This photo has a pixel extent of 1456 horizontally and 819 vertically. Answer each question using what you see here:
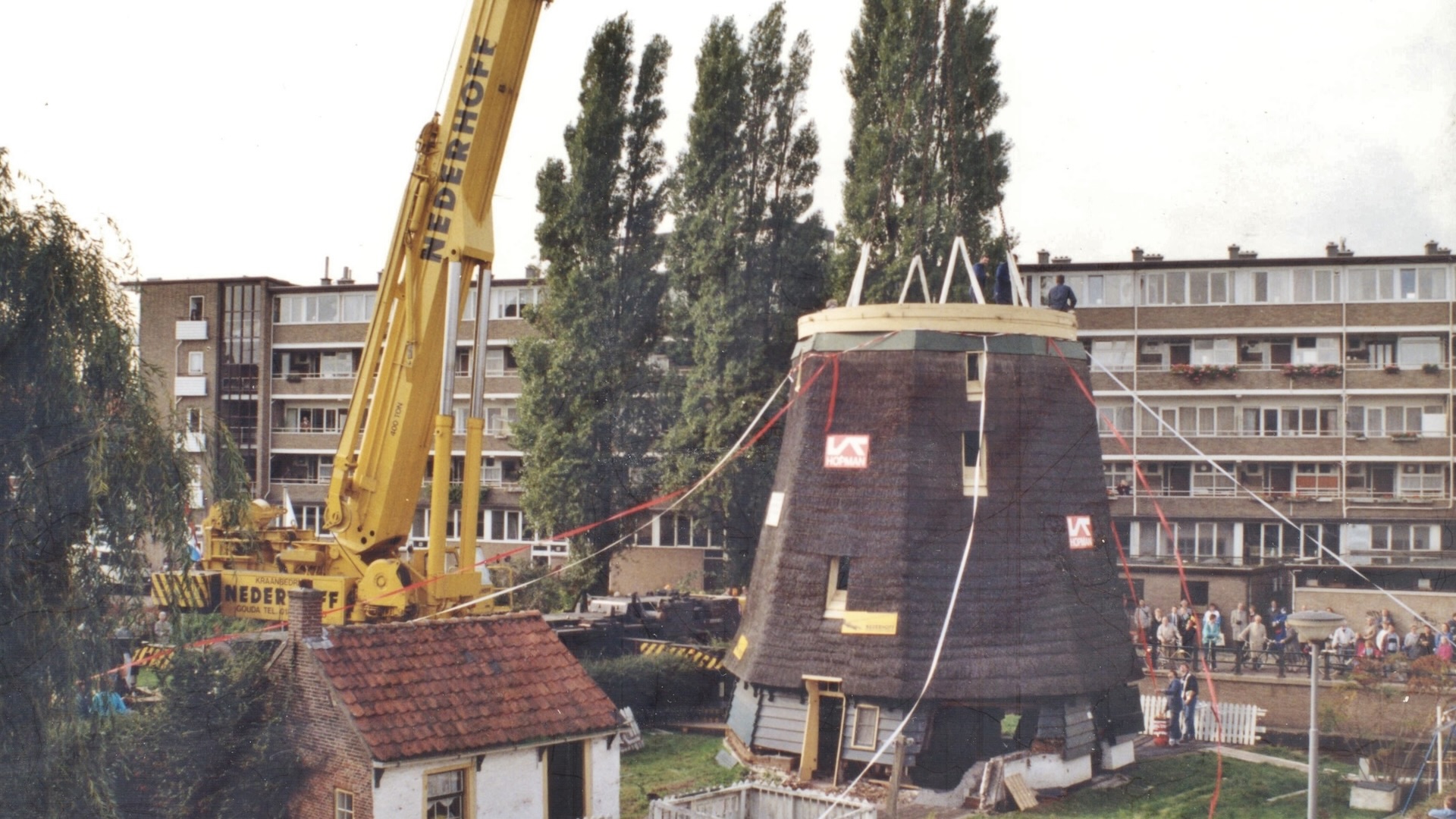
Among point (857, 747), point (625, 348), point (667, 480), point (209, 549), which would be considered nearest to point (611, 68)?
point (625, 348)

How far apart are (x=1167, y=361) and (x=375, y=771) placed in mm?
30414

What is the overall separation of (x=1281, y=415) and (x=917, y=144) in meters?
14.2

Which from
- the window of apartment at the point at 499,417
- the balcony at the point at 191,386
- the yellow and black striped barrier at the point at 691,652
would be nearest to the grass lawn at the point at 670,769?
the yellow and black striped barrier at the point at 691,652

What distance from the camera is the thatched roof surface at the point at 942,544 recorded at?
60.3 ft

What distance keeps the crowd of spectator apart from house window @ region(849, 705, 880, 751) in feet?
22.6

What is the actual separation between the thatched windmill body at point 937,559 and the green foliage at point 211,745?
706 centimetres

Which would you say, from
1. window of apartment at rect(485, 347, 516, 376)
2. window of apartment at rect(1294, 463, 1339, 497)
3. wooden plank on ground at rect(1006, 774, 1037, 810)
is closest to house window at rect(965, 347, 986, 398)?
wooden plank on ground at rect(1006, 774, 1037, 810)

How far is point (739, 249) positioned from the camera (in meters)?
31.6

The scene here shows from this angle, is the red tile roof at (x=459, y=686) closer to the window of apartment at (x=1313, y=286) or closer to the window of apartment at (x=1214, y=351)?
the window of apartment at (x=1313, y=286)

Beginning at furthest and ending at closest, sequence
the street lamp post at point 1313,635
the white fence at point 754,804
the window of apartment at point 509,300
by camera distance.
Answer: the window of apartment at point 509,300 < the white fence at point 754,804 < the street lamp post at point 1313,635

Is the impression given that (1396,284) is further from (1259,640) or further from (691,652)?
(691,652)

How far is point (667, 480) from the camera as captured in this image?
31.4 meters

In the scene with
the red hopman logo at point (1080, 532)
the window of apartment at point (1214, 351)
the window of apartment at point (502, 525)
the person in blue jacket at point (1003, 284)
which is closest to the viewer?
the red hopman logo at point (1080, 532)

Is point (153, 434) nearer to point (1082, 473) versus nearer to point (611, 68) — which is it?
point (1082, 473)
